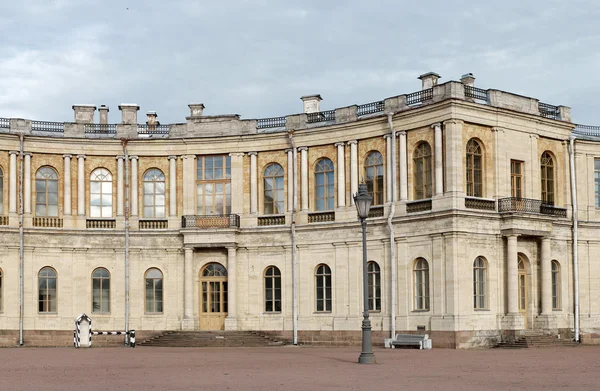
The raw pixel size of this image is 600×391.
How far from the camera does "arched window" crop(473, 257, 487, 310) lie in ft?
130

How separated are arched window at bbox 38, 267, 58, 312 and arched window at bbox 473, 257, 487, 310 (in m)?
19.7

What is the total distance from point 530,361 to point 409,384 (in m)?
9.37

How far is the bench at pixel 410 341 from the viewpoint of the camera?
3822 cm

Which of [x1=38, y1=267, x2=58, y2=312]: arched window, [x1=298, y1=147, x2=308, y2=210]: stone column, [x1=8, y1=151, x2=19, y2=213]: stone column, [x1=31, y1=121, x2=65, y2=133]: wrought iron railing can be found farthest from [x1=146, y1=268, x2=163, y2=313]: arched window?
[x1=31, y1=121, x2=65, y2=133]: wrought iron railing

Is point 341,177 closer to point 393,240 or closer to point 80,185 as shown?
point 393,240

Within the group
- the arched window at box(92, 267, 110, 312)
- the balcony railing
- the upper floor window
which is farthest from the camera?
the upper floor window

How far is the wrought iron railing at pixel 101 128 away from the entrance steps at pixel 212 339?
10355mm

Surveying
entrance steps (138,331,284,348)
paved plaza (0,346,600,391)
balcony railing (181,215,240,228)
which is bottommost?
entrance steps (138,331,284,348)

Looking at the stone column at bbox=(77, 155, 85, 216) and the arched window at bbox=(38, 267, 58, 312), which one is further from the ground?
the stone column at bbox=(77, 155, 85, 216)

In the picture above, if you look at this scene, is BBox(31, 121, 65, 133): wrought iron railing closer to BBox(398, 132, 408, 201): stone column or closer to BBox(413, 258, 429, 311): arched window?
BBox(398, 132, 408, 201): stone column

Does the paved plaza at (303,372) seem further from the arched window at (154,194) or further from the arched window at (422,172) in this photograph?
the arched window at (154,194)

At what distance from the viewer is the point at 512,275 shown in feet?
130

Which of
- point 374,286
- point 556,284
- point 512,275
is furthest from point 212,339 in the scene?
point 556,284

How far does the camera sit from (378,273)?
4219 centimetres
